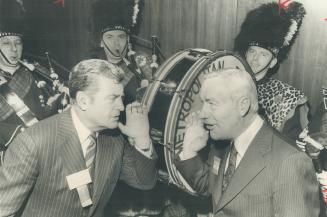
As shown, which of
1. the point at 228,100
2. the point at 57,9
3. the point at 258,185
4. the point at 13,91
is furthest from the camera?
the point at 57,9

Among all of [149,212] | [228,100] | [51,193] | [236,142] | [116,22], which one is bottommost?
[149,212]

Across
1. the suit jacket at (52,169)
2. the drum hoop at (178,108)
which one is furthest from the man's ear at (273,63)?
the suit jacket at (52,169)

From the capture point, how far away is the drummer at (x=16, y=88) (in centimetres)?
304

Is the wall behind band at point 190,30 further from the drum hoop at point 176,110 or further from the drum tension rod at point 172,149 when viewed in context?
the drum tension rod at point 172,149

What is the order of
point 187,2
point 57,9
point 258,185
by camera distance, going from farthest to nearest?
point 187,2
point 57,9
point 258,185

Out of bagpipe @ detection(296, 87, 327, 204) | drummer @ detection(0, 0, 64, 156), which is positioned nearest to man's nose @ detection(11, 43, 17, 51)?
drummer @ detection(0, 0, 64, 156)

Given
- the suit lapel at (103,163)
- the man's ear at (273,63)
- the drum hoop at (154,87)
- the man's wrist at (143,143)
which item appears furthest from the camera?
the man's ear at (273,63)

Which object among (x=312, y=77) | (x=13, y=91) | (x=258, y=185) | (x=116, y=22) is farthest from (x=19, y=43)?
(x=312, y=77)

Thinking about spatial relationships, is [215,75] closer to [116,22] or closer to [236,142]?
[236,142]

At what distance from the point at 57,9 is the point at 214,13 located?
1.48m

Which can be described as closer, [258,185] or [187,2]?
[258,185]

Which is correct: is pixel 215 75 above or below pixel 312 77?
above

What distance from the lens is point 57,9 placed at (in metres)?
3.31

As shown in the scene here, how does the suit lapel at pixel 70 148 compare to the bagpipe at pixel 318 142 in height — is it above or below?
above
